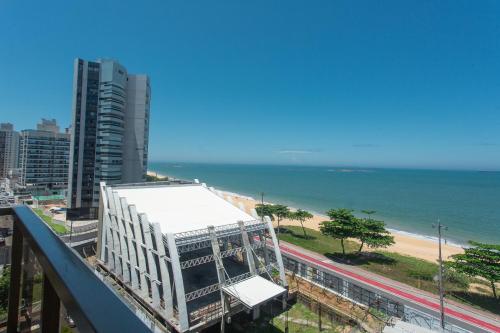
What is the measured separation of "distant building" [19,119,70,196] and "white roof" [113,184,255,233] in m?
51.8

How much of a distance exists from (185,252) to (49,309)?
60.7 ft

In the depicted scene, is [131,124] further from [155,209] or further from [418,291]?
[418,291]

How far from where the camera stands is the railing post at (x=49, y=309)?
144cm

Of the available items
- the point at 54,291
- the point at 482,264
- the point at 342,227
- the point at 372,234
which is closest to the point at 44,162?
the point at 342,227

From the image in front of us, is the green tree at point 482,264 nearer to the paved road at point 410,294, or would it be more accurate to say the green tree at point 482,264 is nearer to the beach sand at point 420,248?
the paved road at point 410,294

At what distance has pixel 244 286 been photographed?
1636cm

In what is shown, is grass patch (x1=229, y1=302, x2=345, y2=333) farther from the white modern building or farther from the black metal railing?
the black metal railing

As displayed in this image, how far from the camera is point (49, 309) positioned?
150cm

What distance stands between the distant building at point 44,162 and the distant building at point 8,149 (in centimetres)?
2829

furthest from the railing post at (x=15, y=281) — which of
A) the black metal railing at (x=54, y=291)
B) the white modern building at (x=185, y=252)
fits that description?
the white modern building at (x=185, y=252)

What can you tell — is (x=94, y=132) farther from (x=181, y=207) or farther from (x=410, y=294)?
(x=410, y=294)

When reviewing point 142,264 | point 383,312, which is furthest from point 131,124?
point 383,312

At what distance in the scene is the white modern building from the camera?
1545 cm

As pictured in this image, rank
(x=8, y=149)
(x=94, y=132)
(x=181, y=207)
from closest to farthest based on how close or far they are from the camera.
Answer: (x=181, y=207), (x=94, y=132), (x=8, y=149)
